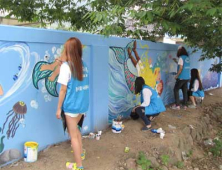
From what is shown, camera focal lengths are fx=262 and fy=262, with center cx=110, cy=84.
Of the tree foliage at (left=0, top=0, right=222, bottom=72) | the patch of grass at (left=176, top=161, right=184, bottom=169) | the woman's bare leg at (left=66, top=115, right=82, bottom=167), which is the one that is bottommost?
the patch of grass at (left=176, top=161, right=184, bottom=169)

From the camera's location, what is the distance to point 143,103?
17.7 feet

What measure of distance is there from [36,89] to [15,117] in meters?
0.53

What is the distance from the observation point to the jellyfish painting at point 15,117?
3612 mm

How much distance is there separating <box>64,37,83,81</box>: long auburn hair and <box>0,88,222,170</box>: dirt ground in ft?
4.47

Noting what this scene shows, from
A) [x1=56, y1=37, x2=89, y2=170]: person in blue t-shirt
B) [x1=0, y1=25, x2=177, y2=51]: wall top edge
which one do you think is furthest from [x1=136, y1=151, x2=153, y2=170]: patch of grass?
[x1=0, y1=25, x2=177, y2=51]: wall top edge

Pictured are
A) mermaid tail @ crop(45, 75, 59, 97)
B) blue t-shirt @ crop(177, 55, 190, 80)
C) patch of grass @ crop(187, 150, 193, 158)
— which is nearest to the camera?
mermaid tail @ crop(45, 75, 59, 97)

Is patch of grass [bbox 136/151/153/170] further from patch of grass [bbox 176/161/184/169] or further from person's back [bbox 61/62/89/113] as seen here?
person's back [bbox 61/62/89/113]

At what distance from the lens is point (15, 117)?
3.68m

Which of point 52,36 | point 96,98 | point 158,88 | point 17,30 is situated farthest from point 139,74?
point 17,30

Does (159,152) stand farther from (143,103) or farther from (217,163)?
(217,163)

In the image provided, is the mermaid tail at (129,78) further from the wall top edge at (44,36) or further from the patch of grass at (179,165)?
the patch of grass at (179,165)

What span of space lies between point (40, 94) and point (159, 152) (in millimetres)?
2356

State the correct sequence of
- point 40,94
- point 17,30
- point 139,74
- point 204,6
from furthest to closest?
point 139,74 → point 40,94 → point 17,30 → point 204,6

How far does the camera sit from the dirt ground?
3770 millimetres
